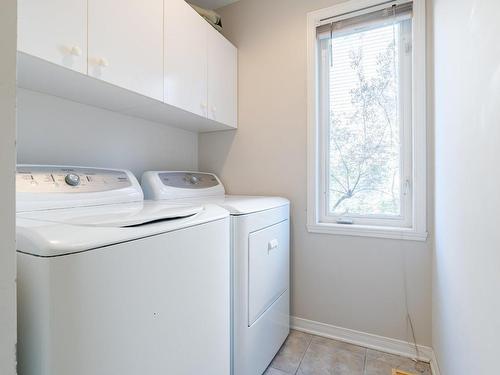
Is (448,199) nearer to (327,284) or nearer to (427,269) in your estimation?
(427,269)

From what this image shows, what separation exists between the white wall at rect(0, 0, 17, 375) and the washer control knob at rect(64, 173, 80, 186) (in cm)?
84

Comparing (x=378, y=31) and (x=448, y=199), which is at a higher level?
(x=378, y=31)

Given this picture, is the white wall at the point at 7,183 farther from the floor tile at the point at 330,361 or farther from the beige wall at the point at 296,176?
the beige wall at the point at 296,176

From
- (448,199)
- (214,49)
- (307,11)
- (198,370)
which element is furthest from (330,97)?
(198,370)

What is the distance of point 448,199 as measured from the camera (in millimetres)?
1138

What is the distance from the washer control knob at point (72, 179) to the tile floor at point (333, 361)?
1.40 m

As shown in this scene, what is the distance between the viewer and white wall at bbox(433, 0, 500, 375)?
2.14 ft

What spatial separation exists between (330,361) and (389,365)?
337mm

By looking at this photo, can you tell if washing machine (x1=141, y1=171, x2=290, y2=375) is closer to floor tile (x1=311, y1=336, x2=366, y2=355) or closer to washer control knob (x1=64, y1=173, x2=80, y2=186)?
floor tile (x1=311, y1=336, x2=366, y2=355)

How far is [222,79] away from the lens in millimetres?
1868

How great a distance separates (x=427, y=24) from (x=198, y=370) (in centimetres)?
214

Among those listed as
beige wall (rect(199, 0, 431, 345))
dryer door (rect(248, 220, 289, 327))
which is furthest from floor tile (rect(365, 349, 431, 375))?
dryer door (rect(248, 220, 289, 327))

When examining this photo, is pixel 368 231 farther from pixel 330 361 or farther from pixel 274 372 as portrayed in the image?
pixel 274 372

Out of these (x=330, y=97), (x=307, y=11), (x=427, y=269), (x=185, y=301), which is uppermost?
(x=307, y=11)
